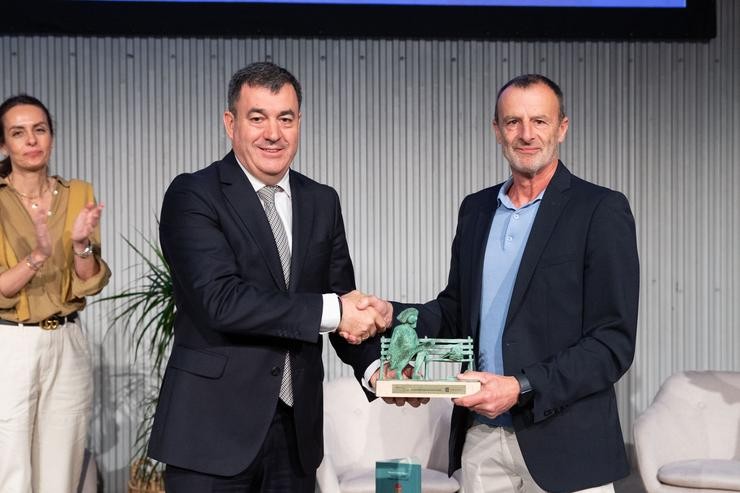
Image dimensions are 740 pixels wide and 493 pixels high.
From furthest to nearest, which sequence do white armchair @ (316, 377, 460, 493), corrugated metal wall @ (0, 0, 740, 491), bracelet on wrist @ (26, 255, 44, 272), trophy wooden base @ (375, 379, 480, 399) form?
corrugated metal wall @ (0, 0, 740, 491) < white armchair @ (316, 377, 460, 493) < bracelet on wrist @ (26, 255, 44, 272) < trophy wooden base @ (375, 379, 480, 399)

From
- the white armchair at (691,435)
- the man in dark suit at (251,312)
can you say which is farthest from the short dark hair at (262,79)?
the white armchair at (691,435)

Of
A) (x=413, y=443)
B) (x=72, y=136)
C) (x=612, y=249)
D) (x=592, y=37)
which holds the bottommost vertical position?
(x=413, y=443)

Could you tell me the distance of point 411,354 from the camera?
2.61 m

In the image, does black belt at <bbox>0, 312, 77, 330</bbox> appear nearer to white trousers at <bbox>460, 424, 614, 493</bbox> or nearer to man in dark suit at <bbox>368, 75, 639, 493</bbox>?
man in dark suit at <bbox>368, 75, 639, 493</bbox>

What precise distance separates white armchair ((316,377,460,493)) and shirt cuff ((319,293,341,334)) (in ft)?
6.67

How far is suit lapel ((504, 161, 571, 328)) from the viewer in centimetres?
255

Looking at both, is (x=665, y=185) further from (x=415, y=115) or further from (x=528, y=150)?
(x=528, y=150)

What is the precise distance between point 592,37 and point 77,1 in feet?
8.53

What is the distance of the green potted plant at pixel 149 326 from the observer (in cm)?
468

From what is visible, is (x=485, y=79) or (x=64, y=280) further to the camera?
(x=485, y=79)

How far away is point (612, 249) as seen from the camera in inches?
99.0

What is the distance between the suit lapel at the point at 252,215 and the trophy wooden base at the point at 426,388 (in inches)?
14.2

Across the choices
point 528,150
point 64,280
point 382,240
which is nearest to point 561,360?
point 528,150

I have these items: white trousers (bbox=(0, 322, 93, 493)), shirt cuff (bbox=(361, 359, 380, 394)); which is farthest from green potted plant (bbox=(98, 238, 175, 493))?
shirt cuff (bbox=(361, 359, 380, 394))
